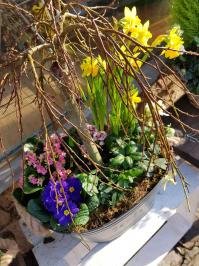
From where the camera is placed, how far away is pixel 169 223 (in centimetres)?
190

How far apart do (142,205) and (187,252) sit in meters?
0.60

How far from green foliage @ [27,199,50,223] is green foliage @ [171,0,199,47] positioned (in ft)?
3.92

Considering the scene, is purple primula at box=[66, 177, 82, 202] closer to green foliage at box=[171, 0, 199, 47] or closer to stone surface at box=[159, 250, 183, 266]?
stone surface at box=[159, 250, 183, 266]

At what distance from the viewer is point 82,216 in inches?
53.7

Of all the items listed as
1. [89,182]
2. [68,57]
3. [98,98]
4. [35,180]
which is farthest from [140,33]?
[35,180]

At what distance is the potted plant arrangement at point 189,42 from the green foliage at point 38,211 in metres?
1.00

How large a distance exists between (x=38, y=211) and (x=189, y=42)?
1224 mm

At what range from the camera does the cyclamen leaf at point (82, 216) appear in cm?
135

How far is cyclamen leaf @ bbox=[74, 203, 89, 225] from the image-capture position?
1349 mm

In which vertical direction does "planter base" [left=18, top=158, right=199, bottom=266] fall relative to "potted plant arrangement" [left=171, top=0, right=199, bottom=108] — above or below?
below

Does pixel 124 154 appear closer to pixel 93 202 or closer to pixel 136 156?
pixel 136 156

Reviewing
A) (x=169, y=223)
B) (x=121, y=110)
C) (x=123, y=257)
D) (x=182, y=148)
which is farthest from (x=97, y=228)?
(x=182, y=148)

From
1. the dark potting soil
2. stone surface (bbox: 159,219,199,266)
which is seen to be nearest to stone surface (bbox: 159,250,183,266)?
stone surface (bbox: 159,219,199,266)

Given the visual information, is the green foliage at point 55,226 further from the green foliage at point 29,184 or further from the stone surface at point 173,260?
the stone surface at point 173,260
